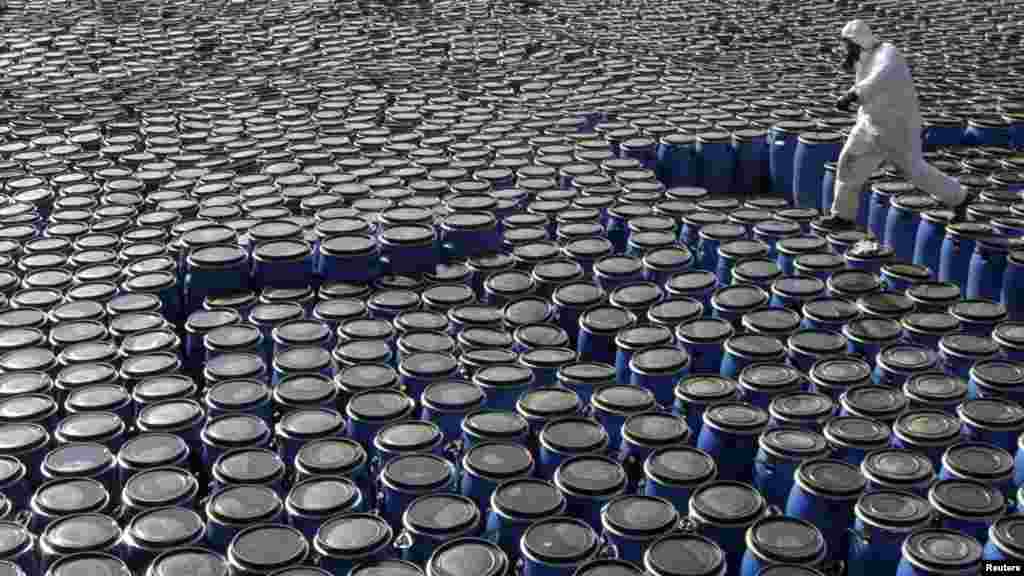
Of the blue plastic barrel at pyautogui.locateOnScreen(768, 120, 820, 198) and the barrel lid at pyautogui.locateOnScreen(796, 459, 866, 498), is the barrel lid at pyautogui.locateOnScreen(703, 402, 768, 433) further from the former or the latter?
the blue plastic barrel at pyautogui.locateOnScreen(768, 120, 820, 198)

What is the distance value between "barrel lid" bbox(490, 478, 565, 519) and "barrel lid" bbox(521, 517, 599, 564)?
23cm

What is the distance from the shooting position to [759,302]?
13750 millimetres

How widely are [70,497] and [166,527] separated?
112cm

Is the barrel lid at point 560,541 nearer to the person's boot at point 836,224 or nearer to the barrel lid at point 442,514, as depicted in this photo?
the barrel lid at point 442,514

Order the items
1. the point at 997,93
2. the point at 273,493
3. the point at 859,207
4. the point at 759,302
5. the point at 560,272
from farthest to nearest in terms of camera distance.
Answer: the point at 997,93 < the point at 859,207 < the point at 560,272 < the point at 759,302 < the point at 273,493

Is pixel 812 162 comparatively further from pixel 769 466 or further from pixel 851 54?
pixel 769 466

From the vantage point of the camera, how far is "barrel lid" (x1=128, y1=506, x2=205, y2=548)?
938 centimetres

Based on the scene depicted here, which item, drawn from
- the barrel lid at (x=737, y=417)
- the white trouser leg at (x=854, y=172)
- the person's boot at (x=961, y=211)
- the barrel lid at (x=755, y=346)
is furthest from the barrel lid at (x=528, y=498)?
the person's boot at (x=961, y=211)

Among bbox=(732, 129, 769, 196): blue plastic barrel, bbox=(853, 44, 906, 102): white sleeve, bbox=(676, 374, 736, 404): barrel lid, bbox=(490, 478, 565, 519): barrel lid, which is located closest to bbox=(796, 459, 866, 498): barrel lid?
bbox=(676, 374, 736, 404): barrel lid

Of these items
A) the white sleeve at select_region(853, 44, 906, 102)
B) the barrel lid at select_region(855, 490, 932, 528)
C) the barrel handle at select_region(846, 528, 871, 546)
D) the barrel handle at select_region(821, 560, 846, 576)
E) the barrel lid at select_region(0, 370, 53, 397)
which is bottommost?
the barrel handle at select_region(821, 560, 846, 576)

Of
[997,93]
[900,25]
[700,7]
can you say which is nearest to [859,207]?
[997,93]

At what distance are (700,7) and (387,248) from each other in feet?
67.3

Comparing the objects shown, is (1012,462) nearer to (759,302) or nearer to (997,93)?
(759,302)

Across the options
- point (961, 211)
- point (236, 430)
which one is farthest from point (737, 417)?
point (961, 211)
